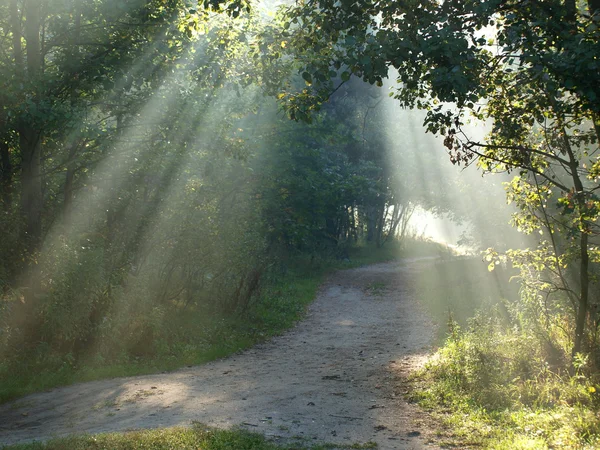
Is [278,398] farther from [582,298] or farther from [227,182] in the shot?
[227,182]

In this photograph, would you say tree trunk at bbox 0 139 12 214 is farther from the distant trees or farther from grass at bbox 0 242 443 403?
the distant trees

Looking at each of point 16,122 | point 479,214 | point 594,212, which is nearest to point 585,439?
point 594,212

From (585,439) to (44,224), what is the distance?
12.1 metres

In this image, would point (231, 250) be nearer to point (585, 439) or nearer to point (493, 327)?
point (493, 327)

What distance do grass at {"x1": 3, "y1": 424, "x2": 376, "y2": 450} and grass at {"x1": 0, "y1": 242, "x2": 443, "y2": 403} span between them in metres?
3.87

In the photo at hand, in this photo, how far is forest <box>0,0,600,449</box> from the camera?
7.87 m

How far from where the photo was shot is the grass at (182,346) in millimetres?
10929

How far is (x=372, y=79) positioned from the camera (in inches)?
303

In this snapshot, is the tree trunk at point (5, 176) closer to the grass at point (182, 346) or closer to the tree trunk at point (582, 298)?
the grass at point (182, 346)

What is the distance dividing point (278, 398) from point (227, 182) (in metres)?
14.1

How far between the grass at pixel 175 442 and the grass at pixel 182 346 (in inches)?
153

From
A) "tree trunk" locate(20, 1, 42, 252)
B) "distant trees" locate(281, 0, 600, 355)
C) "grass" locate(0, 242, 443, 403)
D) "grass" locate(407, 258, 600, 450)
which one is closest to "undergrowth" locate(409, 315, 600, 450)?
"grass" locate(407, 258, 600, 450)

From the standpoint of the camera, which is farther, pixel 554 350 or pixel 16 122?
pixel 16 122

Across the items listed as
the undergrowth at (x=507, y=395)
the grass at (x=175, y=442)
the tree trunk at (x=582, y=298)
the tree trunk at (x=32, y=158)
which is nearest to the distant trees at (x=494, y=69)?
the tree trunk at (x=582, y=298)
